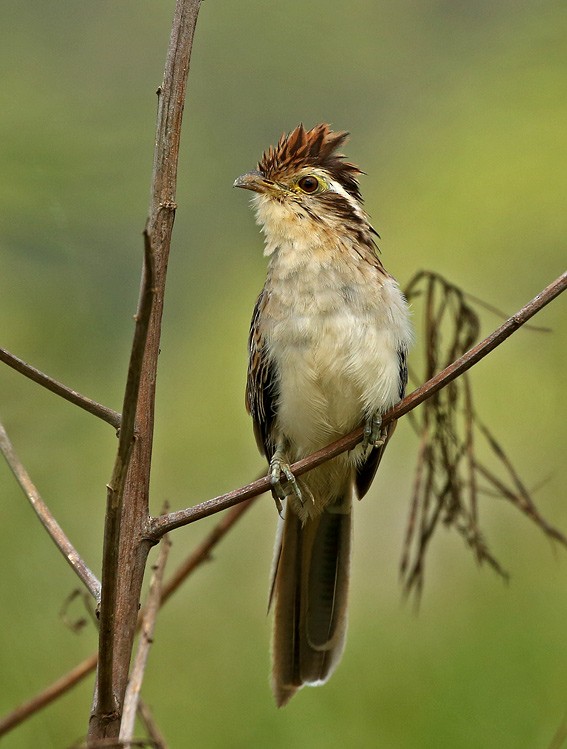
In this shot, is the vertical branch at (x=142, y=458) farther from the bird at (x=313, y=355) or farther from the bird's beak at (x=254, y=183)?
the bird's beak at (x=254, y=183)

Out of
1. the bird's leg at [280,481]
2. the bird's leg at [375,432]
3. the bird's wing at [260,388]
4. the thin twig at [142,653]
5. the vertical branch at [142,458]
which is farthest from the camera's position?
the bird's wing at [260,388]

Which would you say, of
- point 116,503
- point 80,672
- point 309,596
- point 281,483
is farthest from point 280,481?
point 116,503

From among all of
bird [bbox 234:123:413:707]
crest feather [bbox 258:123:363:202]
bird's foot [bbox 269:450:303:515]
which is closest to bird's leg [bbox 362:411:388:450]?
bird [bbox 234:123:413:707]

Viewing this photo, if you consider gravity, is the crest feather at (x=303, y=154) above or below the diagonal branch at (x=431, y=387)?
above

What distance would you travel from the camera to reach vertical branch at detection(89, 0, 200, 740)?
1.56m

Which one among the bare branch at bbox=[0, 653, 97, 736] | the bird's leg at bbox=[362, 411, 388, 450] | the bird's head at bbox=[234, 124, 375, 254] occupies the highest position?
the bird's head at bbox=[234, 124, 375, 254]

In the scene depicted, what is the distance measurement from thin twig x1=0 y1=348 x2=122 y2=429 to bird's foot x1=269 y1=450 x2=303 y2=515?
2.82 ft

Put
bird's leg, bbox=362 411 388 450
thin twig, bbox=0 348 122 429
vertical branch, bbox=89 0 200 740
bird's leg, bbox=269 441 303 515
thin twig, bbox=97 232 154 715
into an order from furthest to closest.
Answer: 1. bird's leg, bbox=362 411 388 450
2. bird's leg, bbox=269 441 303 515
3. thin twig, bbox=0 348 122 429
4. vertical branch, bbox=89 0 200 740
5. thin twig, bbox=97 232 154 715

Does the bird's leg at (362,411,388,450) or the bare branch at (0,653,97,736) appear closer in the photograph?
the bare branch at (0,653,97,736)

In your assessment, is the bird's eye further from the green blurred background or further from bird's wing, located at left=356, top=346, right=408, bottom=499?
the green blurred background

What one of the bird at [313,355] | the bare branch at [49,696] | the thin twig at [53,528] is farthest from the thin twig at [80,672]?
the thin twig at [53,528]

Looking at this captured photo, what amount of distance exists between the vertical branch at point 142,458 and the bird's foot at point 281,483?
83 centimetres

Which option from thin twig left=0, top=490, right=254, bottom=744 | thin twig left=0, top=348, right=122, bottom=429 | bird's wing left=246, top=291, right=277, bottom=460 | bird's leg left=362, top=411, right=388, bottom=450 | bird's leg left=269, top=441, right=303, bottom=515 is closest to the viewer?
thin twig left=0, top=348, right=122, bottom=429

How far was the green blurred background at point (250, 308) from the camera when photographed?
120 inches
